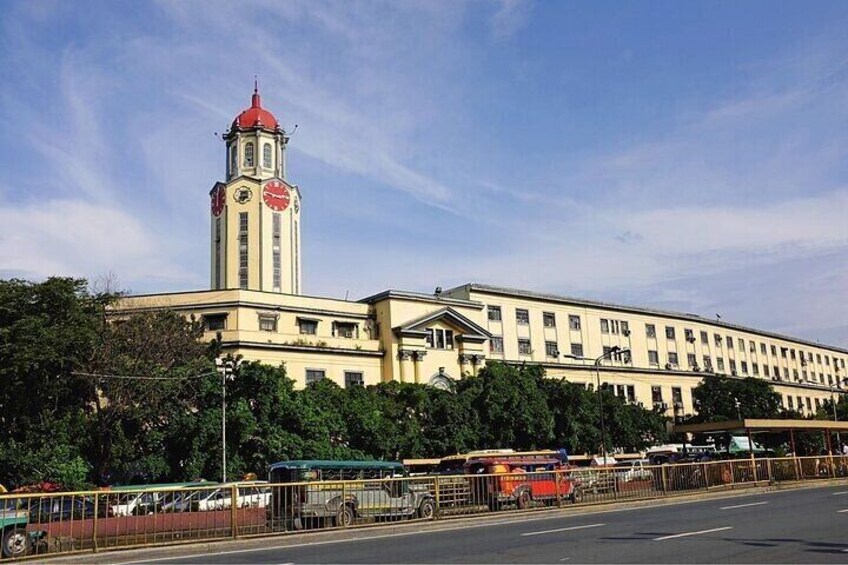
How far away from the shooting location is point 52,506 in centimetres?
1731

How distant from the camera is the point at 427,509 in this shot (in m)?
23.8

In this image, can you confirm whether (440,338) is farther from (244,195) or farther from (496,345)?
(244,195)

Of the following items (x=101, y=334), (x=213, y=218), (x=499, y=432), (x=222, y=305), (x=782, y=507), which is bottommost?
(x=782, y=507)

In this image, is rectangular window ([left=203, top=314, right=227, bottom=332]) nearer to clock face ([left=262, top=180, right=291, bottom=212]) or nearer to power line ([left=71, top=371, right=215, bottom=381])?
power line ([left=71, top=371, right=215, bottom=381])

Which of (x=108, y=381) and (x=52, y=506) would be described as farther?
(x=108, y=381)

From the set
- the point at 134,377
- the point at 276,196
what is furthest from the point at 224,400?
the point at 276,196

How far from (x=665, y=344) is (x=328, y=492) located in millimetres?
63740

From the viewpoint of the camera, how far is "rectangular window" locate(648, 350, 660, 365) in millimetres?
77825

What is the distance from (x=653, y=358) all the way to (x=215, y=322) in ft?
142

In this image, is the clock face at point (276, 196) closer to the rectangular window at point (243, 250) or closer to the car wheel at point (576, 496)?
the rectangular window at point (243, 250)

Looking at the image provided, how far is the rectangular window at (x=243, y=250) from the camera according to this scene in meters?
66.9

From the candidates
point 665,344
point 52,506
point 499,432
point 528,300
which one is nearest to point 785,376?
point 665,344

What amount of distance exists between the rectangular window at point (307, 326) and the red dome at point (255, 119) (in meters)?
25.6

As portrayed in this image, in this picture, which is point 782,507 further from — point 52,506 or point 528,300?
point 528,300
